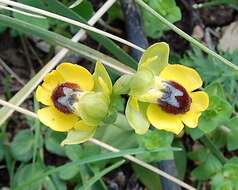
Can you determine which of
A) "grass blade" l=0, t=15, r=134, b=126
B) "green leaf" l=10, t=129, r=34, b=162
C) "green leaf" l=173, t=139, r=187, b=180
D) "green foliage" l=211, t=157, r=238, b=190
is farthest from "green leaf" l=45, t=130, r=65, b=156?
"green foliage" l=211, t=157, r=238, b=190

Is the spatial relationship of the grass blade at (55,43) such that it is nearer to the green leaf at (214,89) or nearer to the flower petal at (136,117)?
the green leaf at (214,89)

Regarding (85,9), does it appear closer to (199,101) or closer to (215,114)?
(215,114)

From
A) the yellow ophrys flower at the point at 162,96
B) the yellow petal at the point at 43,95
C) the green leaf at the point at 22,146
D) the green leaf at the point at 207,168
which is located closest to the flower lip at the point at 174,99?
the yellow ophrys flower at the point at 162,96

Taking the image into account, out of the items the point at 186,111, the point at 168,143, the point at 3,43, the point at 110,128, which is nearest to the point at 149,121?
the point at 186,111

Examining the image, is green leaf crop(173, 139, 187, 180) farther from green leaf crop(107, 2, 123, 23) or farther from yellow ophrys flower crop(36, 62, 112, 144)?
yellow ophrys flower crop(36, 62, 112, 144)

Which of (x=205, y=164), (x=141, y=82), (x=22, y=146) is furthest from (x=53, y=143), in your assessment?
(x=141, y=82)

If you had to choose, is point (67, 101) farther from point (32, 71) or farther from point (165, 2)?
point (32, 71)
